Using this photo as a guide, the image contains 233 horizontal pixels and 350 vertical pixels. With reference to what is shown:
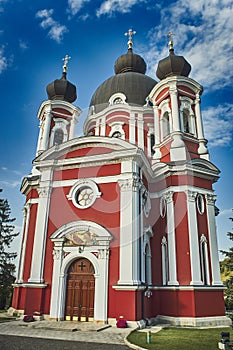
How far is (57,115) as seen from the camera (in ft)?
67.8

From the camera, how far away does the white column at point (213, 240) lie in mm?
14422

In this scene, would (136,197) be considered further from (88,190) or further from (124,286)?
(124,286)

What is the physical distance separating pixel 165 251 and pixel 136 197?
3.81 m

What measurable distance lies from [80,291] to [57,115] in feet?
40.8

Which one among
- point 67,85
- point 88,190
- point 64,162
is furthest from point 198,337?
point 67,85

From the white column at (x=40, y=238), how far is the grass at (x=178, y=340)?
5178 millimetres

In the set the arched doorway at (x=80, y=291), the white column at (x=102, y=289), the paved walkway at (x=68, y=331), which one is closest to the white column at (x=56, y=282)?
the arched doorway at (x=80, y=291)

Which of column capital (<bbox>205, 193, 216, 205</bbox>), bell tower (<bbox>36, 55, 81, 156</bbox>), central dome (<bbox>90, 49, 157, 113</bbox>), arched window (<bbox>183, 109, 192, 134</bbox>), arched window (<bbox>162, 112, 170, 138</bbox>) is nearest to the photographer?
column capital (<bbox>205, 193, 216, 205</bbox>)

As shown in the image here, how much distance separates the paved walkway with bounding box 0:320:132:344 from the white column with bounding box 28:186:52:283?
1998 millimetres

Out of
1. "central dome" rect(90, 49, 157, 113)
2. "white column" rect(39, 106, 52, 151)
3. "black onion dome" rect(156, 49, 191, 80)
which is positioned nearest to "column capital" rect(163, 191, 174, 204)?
"black onion dome" rect(156, 49, 191, 80)

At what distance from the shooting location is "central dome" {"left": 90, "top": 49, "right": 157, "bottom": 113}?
22334 mm

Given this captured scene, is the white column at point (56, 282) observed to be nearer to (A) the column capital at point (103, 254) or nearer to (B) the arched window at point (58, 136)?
(A) the column capital at point (103, 254)

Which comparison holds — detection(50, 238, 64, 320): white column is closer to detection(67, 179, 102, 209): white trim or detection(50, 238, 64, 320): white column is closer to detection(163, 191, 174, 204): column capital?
detection(67, 179, 102, 209): white trim

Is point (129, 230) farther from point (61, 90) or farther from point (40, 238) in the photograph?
point (61, 90)
